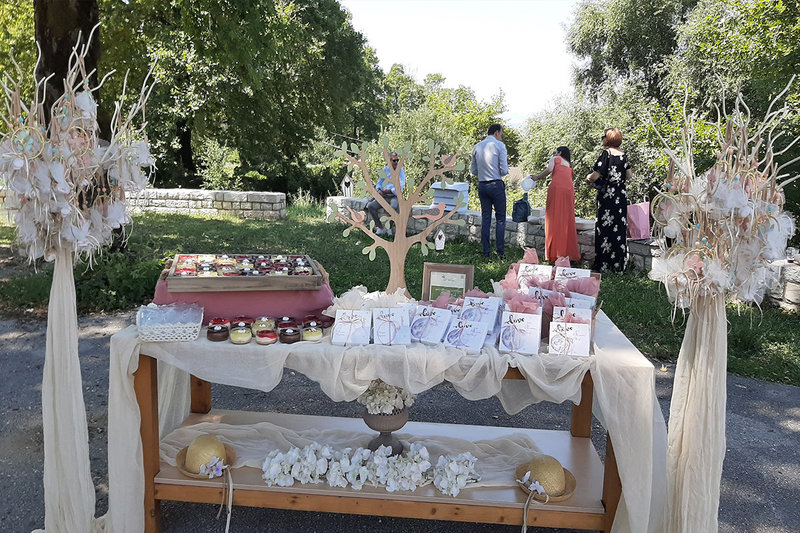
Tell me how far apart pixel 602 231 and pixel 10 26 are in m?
10.0

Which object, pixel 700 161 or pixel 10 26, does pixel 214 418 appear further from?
pixel 10 26

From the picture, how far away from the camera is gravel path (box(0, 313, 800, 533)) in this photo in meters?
2.75

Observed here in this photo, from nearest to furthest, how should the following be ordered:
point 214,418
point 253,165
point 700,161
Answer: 1. point 214,418
2. point 700,161
3. point 253,165

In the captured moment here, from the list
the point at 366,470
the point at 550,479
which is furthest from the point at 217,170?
the point at 550,479

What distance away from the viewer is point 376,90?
79.2 ft

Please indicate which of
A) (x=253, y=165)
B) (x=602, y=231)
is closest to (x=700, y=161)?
(x=602, y=231)

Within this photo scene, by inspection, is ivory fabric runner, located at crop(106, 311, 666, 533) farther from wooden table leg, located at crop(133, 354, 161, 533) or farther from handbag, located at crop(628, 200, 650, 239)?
handbag, located at crop(628, 200, 650, 239)

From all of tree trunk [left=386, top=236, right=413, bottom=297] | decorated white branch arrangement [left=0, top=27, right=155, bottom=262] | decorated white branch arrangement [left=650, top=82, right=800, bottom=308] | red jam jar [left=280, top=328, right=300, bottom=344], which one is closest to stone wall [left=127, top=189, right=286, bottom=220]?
tree trunk [left=386, top=236, right=413, bottom=297]

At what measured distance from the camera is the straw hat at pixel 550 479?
2.48 meters

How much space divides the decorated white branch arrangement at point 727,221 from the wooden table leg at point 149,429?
6.51 ft

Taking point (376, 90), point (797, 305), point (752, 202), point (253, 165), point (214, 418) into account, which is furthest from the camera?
point (376, 90)

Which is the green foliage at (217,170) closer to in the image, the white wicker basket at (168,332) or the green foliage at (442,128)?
the green foliage at (442,128)

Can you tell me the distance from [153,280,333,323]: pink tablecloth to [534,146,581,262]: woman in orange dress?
4.79 meters

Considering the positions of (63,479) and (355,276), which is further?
(355,276)
